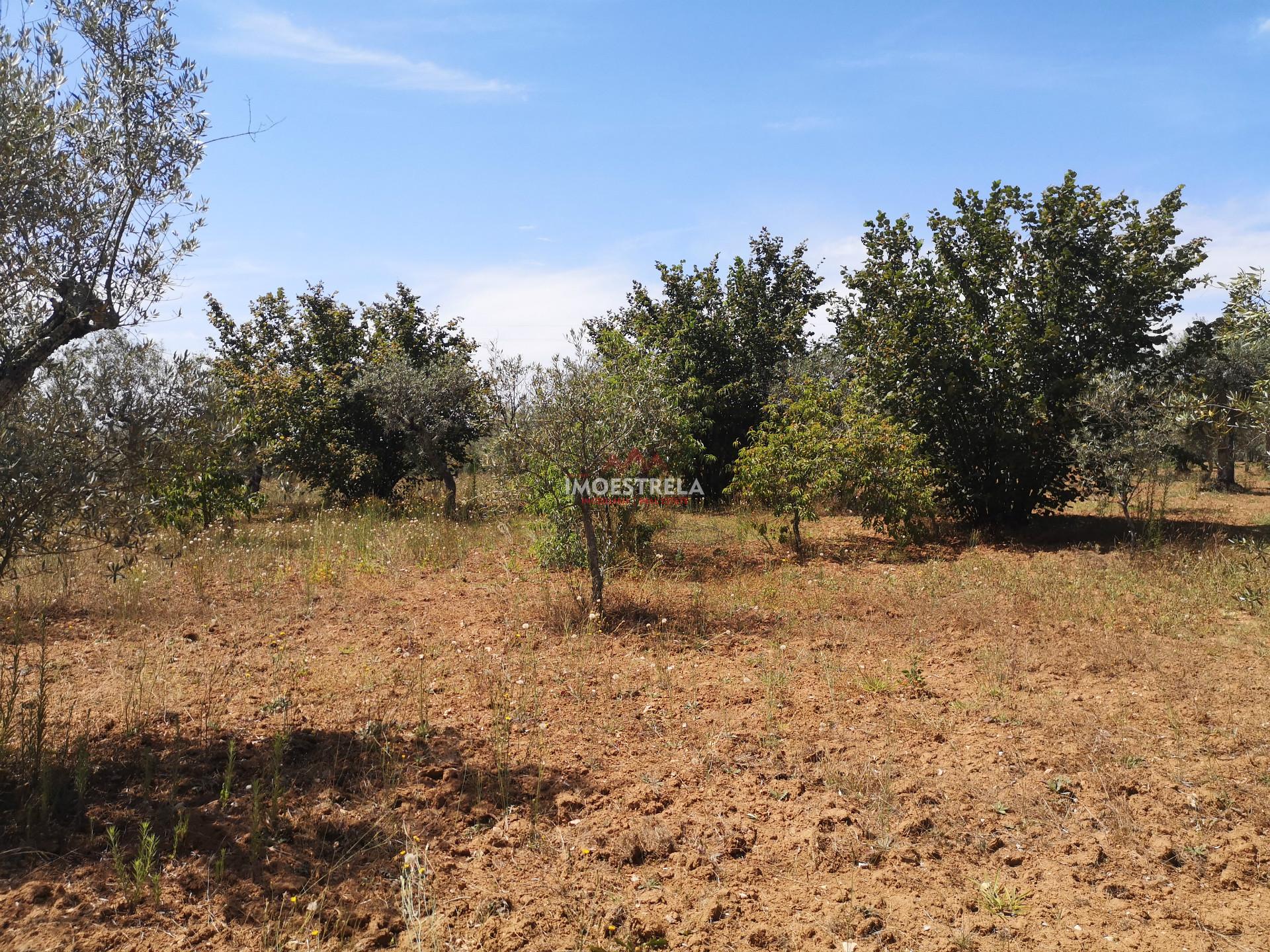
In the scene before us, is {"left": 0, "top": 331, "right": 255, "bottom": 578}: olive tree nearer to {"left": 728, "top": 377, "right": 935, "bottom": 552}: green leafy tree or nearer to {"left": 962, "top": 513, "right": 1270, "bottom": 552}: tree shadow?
{"left": 728, "top": 377, "right": 935, "bottom": 552}: green leafy tree

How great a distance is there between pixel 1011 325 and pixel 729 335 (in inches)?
286

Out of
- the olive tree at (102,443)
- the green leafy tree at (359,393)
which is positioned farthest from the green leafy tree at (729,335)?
the olive tree at (102,443)

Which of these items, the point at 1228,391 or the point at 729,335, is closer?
the point at 1228,391

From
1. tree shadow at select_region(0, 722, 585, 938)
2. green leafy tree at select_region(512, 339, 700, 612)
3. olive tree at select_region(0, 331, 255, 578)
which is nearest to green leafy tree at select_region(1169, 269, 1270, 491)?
green leafy tree at select_region(512, 339, 700, 612)

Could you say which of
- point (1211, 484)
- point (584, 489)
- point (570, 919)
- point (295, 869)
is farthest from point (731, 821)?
point (1211, 484)

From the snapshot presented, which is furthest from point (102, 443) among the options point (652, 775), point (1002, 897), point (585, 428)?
point (1002, 897)

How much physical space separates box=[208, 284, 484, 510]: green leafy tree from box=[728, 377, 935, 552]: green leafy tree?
6326 mm

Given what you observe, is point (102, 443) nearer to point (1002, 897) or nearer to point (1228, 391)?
point (1002, 897)

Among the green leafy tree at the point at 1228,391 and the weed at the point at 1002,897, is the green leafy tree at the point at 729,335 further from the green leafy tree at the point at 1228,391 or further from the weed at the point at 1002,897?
the weed at the point at 1002,897

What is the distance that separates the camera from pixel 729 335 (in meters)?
17.9

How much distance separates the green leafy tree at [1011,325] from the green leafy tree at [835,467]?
47.7 inches

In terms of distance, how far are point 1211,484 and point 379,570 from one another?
2018 cm

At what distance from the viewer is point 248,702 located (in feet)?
18.0

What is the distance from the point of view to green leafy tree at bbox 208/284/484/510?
1556cm
